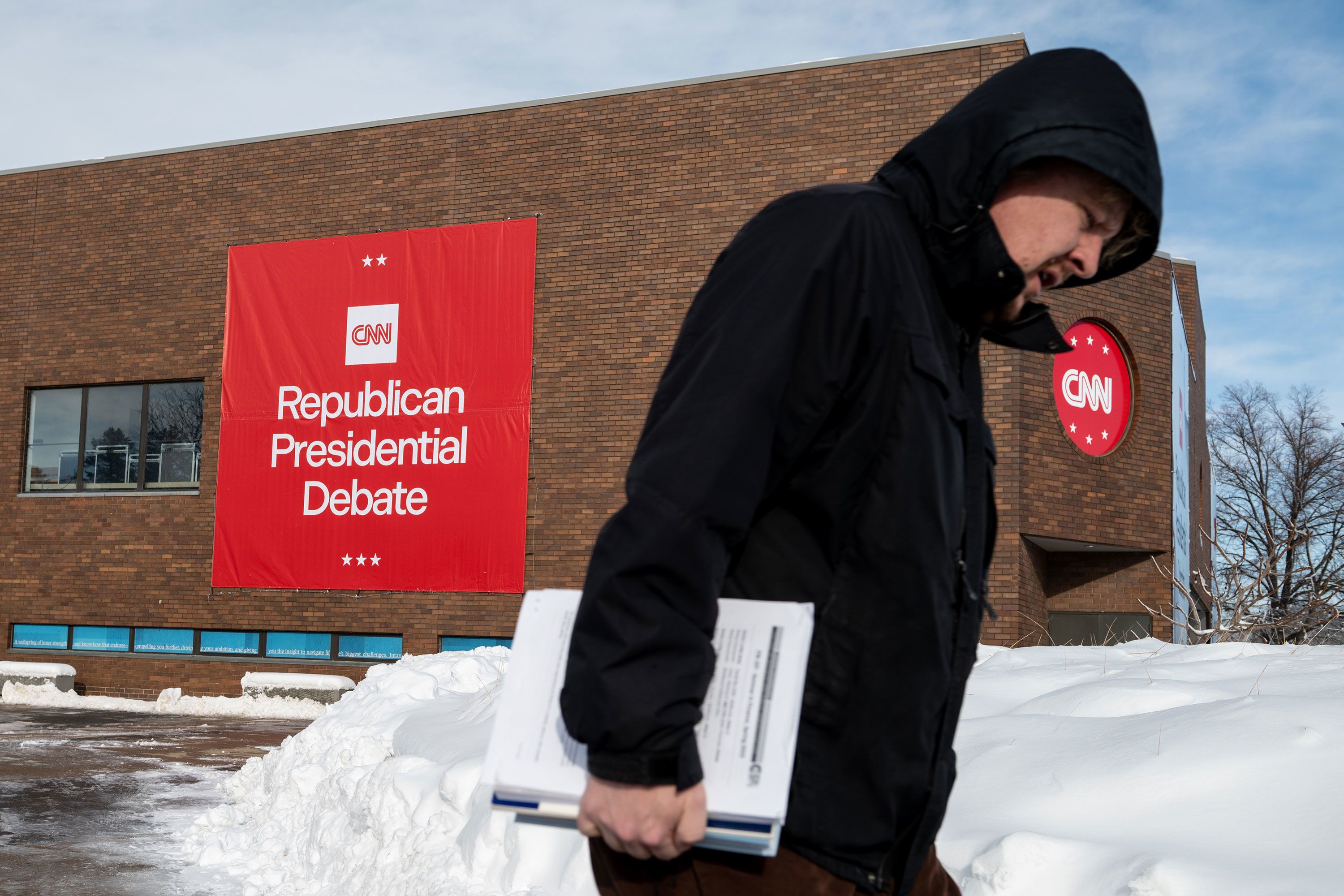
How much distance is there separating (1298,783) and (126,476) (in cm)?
2019

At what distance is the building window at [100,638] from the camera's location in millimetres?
19219

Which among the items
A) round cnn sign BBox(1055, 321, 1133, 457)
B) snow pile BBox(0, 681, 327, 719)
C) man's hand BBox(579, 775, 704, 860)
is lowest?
snow pile BBox(0, 681, 327, 719)

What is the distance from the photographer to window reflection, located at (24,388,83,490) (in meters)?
20.4

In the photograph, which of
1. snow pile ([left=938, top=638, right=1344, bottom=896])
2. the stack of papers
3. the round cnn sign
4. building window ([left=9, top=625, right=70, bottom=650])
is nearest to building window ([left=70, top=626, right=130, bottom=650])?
building window ([left=9, top=625, right=70, bottom=650])

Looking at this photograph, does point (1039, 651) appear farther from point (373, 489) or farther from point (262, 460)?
point (262, 460)

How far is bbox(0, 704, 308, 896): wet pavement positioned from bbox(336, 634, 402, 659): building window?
66.3 inches

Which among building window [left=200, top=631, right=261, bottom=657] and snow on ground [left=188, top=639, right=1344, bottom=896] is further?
building window [left=200, top=631, right=261, bottom=657]

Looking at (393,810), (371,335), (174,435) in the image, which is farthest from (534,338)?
(393,810)

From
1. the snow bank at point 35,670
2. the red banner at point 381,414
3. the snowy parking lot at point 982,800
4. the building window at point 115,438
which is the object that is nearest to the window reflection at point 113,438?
the building window at point 115,438

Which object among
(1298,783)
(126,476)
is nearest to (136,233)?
(126,476)

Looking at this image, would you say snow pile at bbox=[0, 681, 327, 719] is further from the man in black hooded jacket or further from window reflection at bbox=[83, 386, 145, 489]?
the man in black hooded jacket

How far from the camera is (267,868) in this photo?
6.59 metres

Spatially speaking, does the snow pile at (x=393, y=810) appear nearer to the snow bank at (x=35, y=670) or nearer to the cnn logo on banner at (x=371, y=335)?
the cnn logo on banner at (x=371, y=335)

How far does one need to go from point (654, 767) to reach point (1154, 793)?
8.41 ft
